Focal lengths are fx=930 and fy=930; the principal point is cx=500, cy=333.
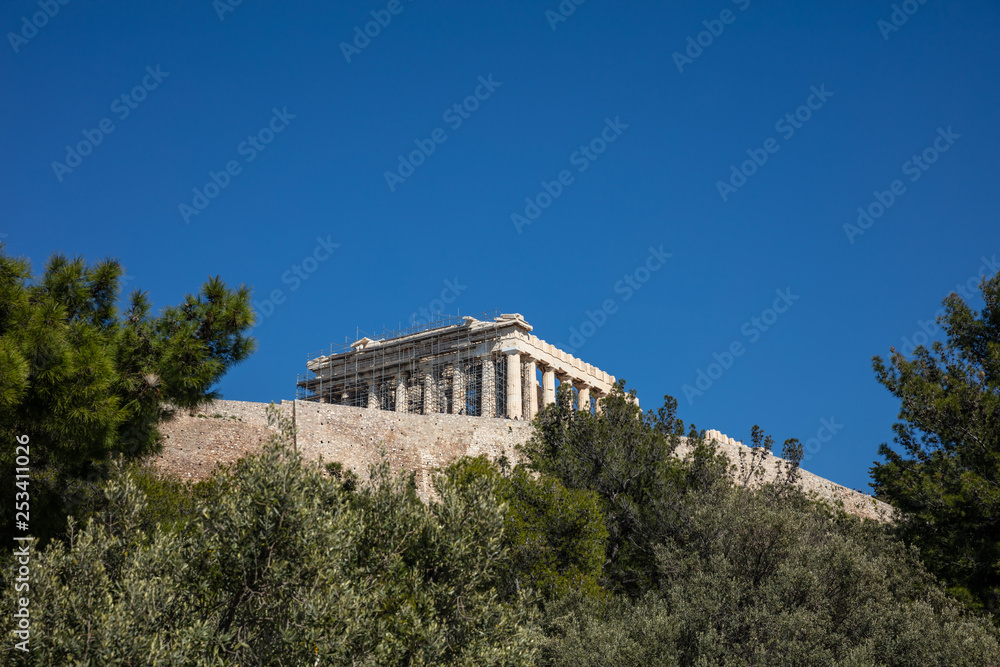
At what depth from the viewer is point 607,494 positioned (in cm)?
1995

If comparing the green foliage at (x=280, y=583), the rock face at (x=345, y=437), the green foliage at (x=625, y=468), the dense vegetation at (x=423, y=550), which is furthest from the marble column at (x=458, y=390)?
the green foliage at (x=280, y=583)

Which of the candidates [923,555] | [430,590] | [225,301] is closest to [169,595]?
[430,590]

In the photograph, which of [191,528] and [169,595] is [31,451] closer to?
[191,528]

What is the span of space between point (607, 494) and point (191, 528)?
12.8 metres

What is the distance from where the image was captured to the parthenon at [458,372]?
123 feet

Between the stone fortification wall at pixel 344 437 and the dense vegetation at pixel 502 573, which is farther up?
the stone fortification wall at pixel 344 437

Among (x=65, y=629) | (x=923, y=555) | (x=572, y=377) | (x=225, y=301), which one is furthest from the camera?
(x=572, y=377)

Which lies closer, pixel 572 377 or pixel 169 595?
pixel 169 595

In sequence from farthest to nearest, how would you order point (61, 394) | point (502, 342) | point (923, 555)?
point (502, 342)
point (923, 555)
point (61, 394)

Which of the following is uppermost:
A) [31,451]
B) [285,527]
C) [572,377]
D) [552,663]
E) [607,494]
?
[572,377]

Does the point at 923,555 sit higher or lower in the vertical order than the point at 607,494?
lower

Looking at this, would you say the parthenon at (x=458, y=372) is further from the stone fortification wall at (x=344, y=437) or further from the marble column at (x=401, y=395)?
the stone fortification wall at (x=344, y=437)

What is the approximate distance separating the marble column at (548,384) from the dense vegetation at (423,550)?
755 inches

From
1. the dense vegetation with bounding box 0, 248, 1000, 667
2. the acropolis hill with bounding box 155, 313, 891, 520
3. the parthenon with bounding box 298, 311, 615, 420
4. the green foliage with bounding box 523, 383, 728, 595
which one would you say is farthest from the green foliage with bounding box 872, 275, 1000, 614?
the parthenon with bounding box 298, 311, 615, 420
